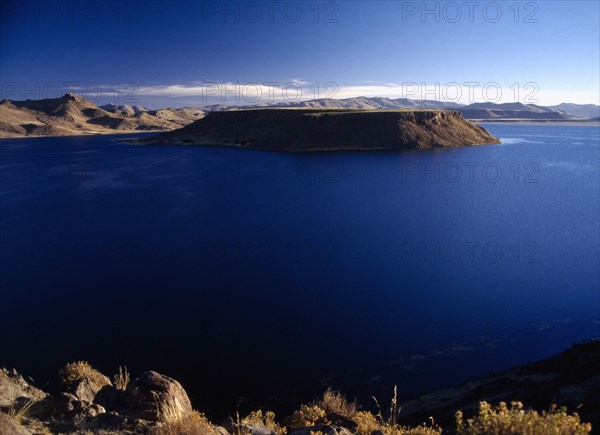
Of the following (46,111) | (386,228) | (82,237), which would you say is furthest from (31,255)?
(46,111)

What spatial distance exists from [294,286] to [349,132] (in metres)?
80.2

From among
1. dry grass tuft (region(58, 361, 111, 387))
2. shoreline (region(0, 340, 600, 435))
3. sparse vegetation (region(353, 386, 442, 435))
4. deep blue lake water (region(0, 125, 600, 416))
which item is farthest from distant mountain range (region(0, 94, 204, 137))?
sparse vegetation (region(353, 386, 442, 435))

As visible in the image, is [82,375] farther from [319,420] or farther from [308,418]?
[319,420]

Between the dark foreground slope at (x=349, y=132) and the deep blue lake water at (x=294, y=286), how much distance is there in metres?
50.6

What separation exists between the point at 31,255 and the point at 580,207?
43644mm

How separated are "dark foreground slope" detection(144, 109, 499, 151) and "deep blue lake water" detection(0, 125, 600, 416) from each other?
5064 centimetres

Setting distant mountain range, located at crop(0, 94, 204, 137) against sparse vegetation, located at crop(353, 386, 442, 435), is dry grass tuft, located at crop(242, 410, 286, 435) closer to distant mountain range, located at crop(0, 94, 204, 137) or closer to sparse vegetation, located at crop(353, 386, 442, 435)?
sparse vegetation, located at crop(353, 386, 442, 435)

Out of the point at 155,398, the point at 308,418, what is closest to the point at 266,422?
the point at 308,418

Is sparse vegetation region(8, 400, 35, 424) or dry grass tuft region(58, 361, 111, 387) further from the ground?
sparse vegetation region(8, 400, 35, 424)

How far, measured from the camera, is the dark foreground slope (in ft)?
308

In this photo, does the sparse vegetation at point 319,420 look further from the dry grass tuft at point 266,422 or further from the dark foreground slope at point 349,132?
the dark foreground slope at point 349,132

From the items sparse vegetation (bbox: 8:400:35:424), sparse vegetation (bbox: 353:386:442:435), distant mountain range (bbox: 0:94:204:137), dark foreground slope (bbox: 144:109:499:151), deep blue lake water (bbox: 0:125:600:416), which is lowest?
deep blue lake water (bbox: 0:125:600:416)

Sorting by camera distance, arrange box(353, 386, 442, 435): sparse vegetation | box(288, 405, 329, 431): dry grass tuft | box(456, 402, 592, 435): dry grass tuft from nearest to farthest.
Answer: box(456, 402, 592, 435): dry grass tuft < box(353, 386, 442, 435): sparse vegetation < box(288, 405, 329, 431): dry grass tuft

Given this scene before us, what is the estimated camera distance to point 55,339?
15133 millimetres
